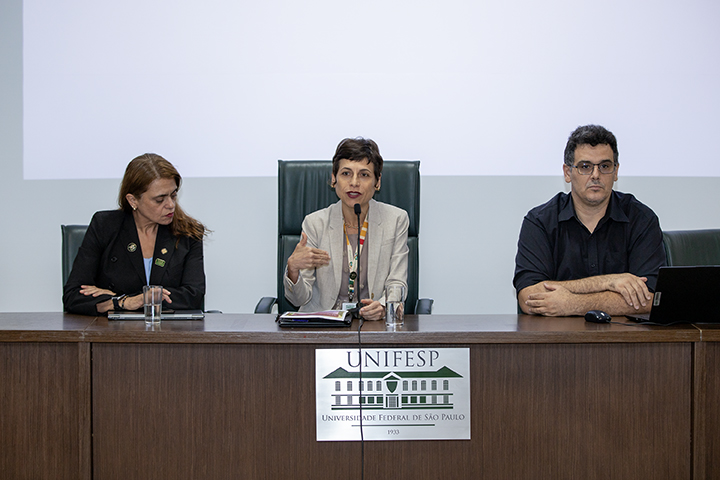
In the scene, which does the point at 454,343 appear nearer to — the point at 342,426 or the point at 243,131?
the point at 342,426

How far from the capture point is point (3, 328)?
1517 mm

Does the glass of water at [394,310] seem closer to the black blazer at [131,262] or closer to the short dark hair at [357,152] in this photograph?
the short dark hair at [357,152]

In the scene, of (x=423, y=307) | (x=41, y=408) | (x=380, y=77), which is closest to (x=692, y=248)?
(x=423, y=307)

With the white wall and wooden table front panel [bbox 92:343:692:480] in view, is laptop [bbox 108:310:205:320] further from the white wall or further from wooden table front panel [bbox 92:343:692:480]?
the white wall

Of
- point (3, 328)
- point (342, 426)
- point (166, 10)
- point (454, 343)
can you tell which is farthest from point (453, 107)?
point (3, 328)

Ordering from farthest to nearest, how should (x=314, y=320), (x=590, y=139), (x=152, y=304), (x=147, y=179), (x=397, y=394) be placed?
1. (x=147, y=179)
2. (x=590, y=139)
3. (x=152, y=304)
4. (x=314, y=320)
5. (x=397, y=394)

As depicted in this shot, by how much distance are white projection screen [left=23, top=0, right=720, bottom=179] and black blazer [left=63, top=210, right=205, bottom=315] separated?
669 millimetres

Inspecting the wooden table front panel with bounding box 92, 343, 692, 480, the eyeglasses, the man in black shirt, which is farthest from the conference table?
the eyeglasses

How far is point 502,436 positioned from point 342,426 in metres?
0.39

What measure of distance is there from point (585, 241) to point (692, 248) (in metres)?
0.50

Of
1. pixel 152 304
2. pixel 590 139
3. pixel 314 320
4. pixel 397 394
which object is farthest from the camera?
pixel 590 139

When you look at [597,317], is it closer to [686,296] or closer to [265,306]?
[686,296]

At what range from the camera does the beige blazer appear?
85.5 inches

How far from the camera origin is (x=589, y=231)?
7.05 feet
